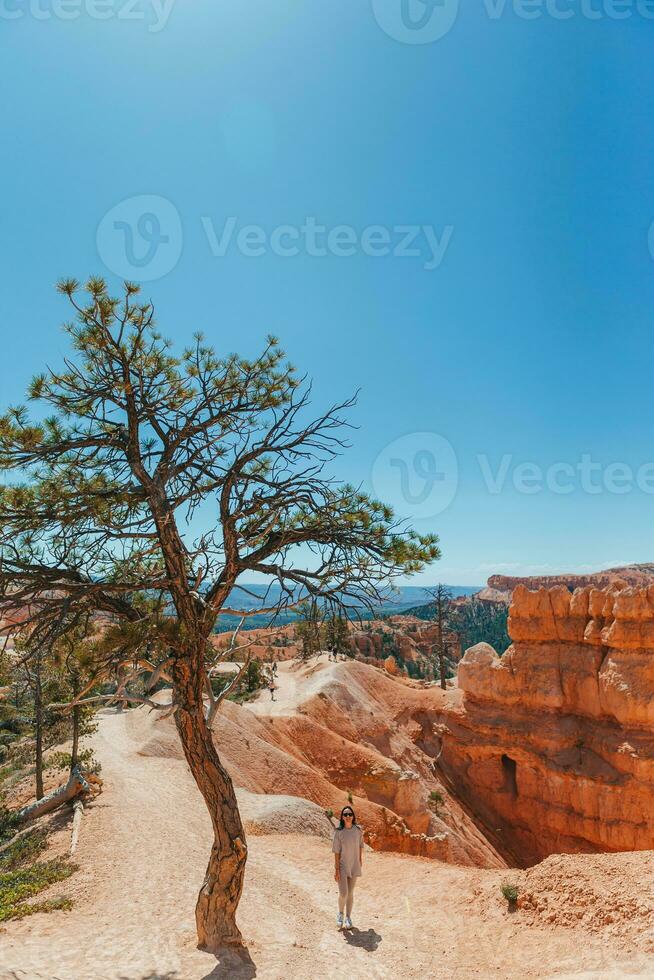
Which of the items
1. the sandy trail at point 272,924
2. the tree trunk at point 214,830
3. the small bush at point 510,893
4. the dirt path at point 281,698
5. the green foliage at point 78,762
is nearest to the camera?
the sandy trail at point 272,924

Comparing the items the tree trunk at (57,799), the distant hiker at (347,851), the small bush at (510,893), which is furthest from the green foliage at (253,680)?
the distant hiker at (347,851)

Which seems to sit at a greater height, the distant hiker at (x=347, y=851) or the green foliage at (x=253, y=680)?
the distant hiker at (x=347, y=851)

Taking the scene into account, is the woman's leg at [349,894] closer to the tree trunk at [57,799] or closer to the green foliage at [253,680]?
the tree trunk at [57,799]

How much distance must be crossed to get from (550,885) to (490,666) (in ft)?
60.0

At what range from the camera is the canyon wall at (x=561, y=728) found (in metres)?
21.6

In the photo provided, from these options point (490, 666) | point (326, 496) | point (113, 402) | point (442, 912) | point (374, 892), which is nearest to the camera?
point (113, 402)

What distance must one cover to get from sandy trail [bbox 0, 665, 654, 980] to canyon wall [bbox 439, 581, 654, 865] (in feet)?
41.0

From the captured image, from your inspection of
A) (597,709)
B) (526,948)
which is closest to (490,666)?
(597,709)

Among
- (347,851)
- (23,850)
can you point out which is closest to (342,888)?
(347,851)

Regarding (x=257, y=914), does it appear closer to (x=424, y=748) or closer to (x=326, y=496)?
(x=326, y=496)

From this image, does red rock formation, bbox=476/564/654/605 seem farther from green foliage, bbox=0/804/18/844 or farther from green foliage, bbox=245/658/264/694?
green foliage, bbox=0/804/18/844


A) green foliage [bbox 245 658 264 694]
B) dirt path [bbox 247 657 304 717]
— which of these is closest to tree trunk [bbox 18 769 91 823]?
dirt path [bbox 247 657 304 717]

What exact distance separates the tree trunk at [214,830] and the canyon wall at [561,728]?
20.4m

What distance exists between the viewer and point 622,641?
22547 millimetres
